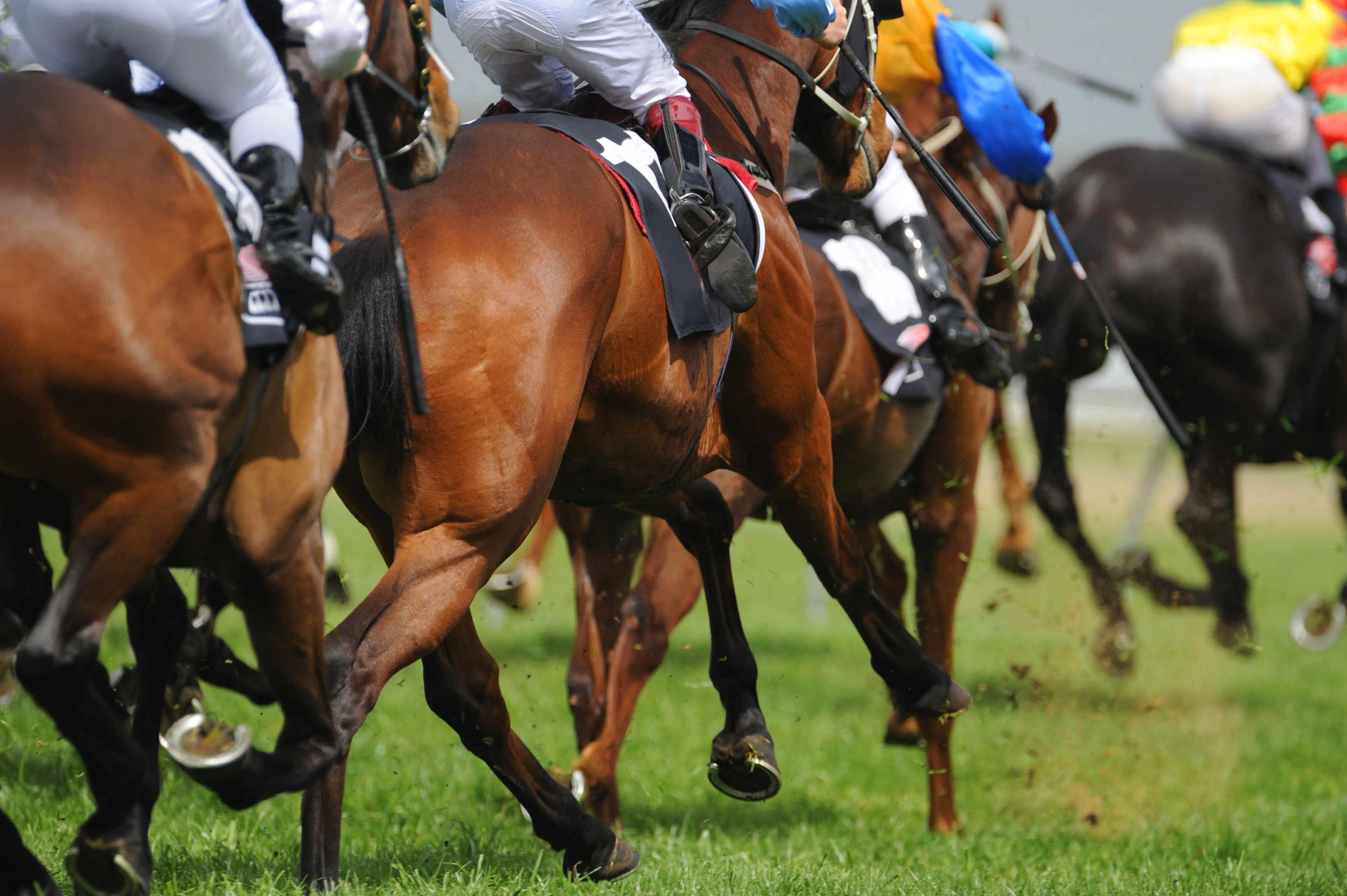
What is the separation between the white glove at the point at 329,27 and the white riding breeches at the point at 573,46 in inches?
35.2

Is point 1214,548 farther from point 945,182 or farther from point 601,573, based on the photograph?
point 945,182

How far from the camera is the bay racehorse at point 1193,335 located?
6.76 meters

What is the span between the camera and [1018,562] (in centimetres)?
803

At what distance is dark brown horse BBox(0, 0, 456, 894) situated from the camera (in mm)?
2018

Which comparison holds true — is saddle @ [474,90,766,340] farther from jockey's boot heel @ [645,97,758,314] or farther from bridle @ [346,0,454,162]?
bridle @ [346,0,454,162]

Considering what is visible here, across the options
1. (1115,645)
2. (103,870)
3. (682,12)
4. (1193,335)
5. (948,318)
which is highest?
(682,12)

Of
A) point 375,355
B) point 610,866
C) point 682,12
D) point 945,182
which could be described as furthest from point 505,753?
point 682,12

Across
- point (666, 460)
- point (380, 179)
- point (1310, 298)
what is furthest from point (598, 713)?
point (1310, 298)

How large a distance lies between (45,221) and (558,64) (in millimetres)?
1928

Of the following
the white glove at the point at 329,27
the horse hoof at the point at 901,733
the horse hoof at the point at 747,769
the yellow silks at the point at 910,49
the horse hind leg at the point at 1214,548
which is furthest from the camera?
the horse hind leg at the point at 1214,548

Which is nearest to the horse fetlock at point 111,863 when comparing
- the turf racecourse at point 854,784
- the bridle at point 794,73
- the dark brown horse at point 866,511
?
the turf racecourse at point 854,784

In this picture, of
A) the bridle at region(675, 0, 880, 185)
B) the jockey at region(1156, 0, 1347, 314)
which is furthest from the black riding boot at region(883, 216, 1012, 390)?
the jockey at region(1156, 0, 1347, 314)

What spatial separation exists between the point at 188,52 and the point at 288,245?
1.17 ft

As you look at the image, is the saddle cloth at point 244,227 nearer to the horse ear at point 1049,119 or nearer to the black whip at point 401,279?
the black whip at point 401,279
